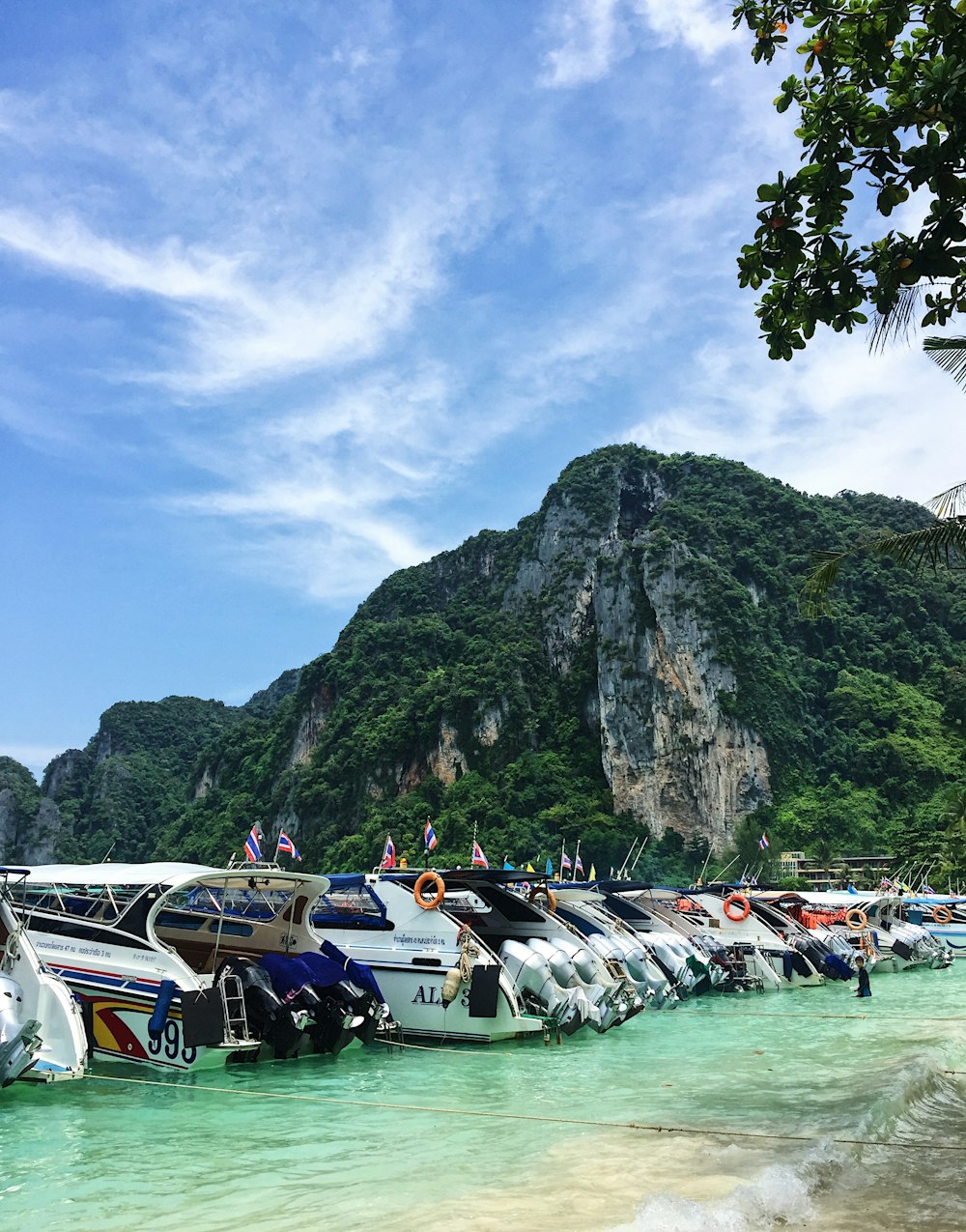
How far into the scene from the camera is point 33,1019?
8742 mm

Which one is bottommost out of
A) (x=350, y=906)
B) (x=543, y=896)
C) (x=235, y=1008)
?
(x=235, y=1008)

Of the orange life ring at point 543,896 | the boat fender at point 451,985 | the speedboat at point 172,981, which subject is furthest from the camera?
the orange life ring at point 543,896

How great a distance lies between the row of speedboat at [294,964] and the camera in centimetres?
973

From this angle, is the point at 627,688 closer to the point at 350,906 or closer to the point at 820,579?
the point at 350,906

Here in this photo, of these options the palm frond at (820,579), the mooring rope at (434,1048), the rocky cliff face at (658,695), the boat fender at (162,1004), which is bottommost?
the mooring rope at (434,1048)

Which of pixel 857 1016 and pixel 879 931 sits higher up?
pixel 879 931

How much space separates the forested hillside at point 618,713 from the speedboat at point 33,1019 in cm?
5272

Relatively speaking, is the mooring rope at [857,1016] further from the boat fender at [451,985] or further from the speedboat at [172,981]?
the speedboat at [172,981]

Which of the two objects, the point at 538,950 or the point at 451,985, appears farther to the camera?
the point at 538,950

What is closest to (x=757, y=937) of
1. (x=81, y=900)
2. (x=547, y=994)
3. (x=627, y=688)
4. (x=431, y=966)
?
(x=547, y=994)

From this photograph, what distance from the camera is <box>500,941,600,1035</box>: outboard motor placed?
12195 mm

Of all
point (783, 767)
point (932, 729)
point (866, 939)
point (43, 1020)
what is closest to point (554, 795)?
point (783, 767)

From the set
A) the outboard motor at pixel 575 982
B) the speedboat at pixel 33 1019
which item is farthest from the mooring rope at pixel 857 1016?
the speedboat at pixel 33 1019

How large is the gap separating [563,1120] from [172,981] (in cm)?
434
